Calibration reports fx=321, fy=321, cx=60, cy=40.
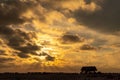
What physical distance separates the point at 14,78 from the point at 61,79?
1025 cm

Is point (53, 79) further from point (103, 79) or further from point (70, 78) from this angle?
point (103, 79)

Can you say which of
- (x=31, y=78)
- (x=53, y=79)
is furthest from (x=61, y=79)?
(x=31, y=78)

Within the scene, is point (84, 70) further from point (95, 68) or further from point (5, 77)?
point (5, 77)

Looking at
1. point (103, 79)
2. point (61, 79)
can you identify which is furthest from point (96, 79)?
point (61, 79)

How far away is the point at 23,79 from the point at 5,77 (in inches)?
203

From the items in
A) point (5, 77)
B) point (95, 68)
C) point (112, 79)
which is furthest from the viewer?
point (95, 68)

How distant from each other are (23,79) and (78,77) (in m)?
11.4

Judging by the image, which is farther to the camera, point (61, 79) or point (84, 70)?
point (84, 70)

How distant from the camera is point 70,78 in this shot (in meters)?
65.7

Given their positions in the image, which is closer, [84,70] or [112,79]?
[112,79]

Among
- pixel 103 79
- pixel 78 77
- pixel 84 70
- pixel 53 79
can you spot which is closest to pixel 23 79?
pixel 53 79

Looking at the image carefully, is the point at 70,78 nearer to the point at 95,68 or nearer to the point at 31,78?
the point at 31,78

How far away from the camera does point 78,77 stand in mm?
66625

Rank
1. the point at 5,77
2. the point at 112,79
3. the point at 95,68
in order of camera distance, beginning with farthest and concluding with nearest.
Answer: the point at 95,68
the point at 5,77
the point at 112,79
